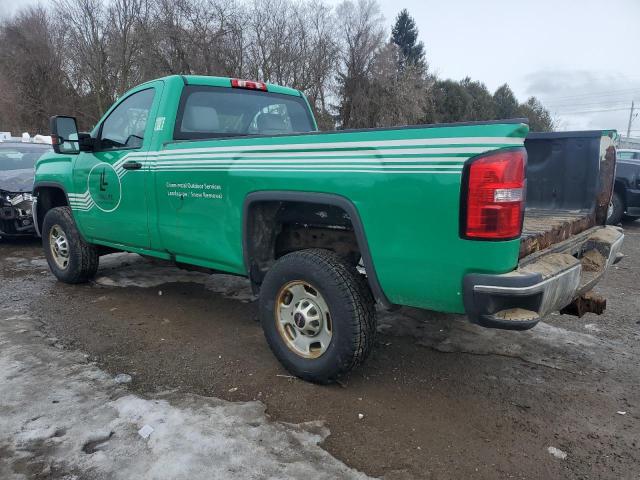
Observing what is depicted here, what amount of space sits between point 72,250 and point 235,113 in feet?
8.01

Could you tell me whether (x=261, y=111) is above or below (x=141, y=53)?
below

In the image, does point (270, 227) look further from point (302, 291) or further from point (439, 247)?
point (439, 247)

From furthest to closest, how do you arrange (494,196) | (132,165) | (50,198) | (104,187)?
(50,198) → (104,187) → (132,165) → (494,196)

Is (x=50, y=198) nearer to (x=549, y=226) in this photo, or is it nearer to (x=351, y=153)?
(x=351, y=153)

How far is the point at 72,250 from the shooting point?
5230mm

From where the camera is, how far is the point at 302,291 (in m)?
3.10

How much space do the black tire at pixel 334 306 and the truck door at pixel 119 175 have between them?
1.68m

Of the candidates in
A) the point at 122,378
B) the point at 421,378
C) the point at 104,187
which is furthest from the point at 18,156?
the point at 421,378

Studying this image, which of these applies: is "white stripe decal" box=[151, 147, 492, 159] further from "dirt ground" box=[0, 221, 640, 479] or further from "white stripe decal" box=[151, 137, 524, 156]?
"dirt ground" box=[0, 221, 640, 479]


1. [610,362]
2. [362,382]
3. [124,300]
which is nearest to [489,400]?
[362,382]

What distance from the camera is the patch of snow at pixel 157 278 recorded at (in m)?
5.34

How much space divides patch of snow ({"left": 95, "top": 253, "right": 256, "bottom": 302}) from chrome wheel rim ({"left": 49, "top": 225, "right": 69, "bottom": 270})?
0.43m

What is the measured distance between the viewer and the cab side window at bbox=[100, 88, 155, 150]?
4.24 m

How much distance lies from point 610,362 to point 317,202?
2.47 m
